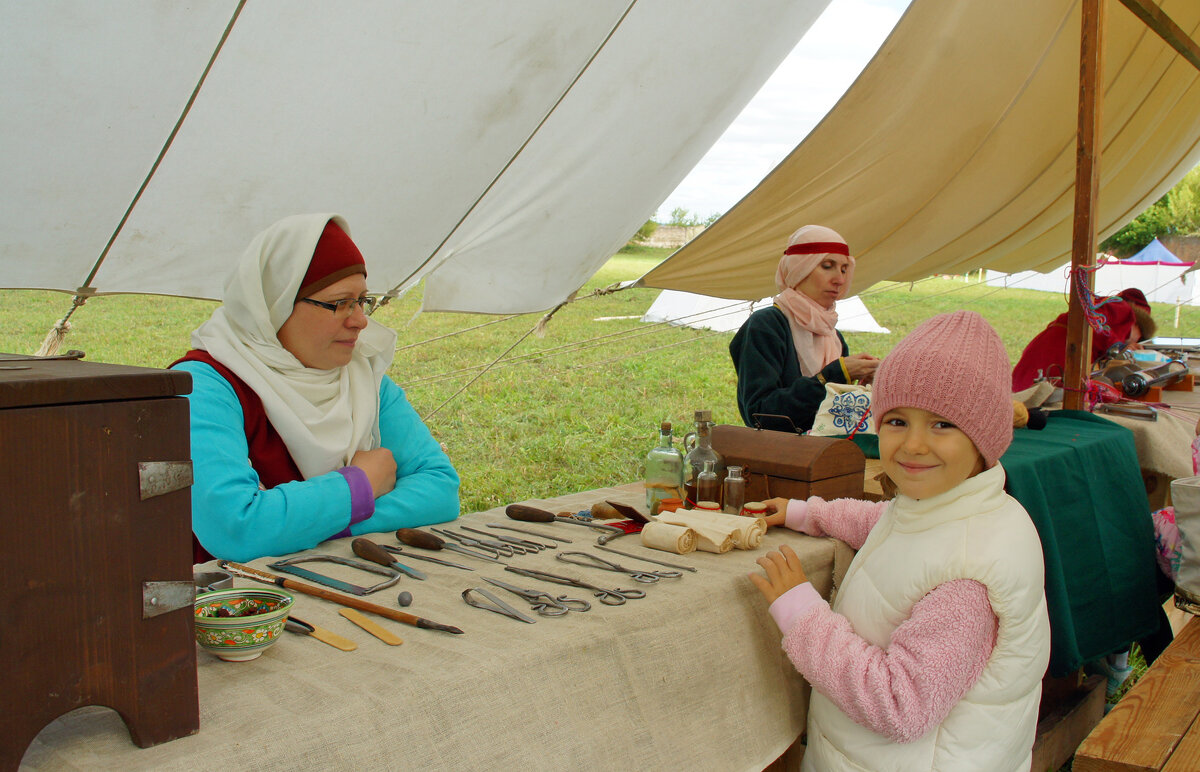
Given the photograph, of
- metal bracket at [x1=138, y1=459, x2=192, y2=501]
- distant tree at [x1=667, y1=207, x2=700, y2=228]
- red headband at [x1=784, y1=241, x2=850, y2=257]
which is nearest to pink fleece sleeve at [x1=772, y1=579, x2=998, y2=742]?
metal bracket at [x1=138, y1=459, x2=192, y2=501]

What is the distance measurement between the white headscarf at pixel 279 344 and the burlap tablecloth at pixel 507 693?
0.25 metres

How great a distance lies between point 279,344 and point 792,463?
115 cm

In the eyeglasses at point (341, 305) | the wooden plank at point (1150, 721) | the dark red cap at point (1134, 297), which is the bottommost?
the wooden plank at point (1150, 721)

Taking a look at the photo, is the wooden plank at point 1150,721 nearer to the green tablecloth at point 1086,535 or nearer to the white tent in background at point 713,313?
the green tablecloth at point 1086,535

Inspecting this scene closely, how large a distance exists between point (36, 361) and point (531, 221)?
103 inches

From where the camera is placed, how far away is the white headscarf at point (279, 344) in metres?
1.83

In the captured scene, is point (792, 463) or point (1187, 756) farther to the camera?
point (792, 463)

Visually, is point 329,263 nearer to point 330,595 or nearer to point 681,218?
point 330,595

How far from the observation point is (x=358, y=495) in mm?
1756

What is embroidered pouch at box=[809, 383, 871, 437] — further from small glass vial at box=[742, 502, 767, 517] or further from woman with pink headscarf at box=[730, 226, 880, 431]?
small glass vial at box=[742, 502, 767, 517]

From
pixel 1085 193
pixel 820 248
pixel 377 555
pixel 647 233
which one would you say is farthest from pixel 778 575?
pixel 647 233

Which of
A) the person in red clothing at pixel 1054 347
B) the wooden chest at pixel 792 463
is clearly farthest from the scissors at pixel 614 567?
the person in red clothing at pixel 1054 347

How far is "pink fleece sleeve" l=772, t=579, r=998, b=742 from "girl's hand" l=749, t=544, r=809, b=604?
0.41 feet

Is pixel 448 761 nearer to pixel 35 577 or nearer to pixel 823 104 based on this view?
pixel 35 577
